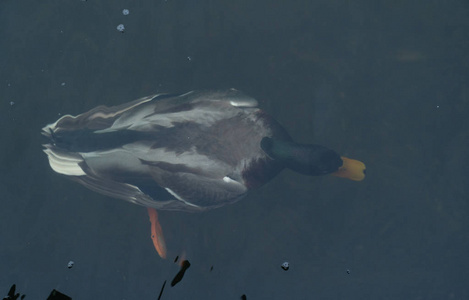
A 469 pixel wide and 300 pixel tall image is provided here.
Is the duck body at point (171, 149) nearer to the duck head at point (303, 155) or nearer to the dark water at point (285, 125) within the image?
the duck head at point (303, 155)

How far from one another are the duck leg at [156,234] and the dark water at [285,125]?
0.23 feet

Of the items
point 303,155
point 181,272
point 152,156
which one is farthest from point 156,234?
point 303,155

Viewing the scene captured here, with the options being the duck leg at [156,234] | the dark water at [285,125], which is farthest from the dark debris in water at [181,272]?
the duck leg at [156,234]

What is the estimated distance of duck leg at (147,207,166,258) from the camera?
3697mm

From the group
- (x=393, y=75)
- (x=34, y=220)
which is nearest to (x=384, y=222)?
(x=393, y=75)

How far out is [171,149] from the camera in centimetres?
334

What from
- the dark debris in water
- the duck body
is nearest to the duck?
the duck body

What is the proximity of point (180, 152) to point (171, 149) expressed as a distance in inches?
3.0

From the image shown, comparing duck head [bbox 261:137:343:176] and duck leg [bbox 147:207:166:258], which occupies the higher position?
duck head [bbox 261:137:343:176]

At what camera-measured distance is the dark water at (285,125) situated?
12.1 ft

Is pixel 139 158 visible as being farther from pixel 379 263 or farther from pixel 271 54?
pixel 379 263

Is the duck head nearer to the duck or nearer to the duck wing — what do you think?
the duck

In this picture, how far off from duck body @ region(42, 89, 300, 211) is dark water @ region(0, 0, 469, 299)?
328 mm

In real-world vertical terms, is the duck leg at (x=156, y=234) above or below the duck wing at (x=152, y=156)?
below
